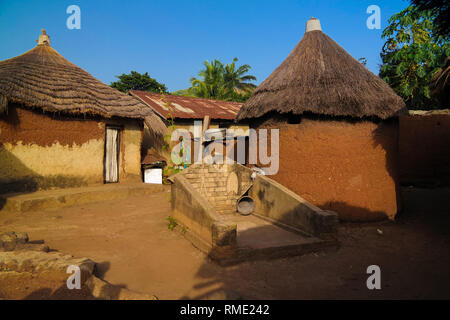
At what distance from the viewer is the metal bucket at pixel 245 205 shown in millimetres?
7094

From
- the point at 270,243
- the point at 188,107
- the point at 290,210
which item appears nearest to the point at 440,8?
the point at 290,210

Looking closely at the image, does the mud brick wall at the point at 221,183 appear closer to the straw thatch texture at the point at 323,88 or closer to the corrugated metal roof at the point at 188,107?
the straw thatch texture at the point at 323,88

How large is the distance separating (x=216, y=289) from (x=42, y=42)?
1166 centimetres

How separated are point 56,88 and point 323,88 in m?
7.62

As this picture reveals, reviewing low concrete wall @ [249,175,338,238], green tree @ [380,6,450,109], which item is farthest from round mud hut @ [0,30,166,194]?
green tree @ [380,6,450,109]

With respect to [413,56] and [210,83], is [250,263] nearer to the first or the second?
[413,56]

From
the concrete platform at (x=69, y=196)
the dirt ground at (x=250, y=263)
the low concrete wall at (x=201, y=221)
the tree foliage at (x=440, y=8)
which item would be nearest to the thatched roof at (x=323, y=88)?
the tree foliage at (x=440, y=8)

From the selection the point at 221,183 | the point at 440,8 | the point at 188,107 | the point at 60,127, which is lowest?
the point at 221,183

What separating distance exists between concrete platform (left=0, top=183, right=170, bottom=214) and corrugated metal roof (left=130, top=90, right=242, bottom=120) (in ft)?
13.5

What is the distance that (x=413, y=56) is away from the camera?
47.2ft

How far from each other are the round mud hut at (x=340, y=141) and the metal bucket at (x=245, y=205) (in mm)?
911

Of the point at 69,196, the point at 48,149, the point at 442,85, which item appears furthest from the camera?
the point at 48,149

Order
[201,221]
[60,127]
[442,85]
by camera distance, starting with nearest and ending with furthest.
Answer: [201,221] → [442,85] → [60,127]

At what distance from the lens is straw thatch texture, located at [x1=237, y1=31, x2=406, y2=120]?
22.0ft
